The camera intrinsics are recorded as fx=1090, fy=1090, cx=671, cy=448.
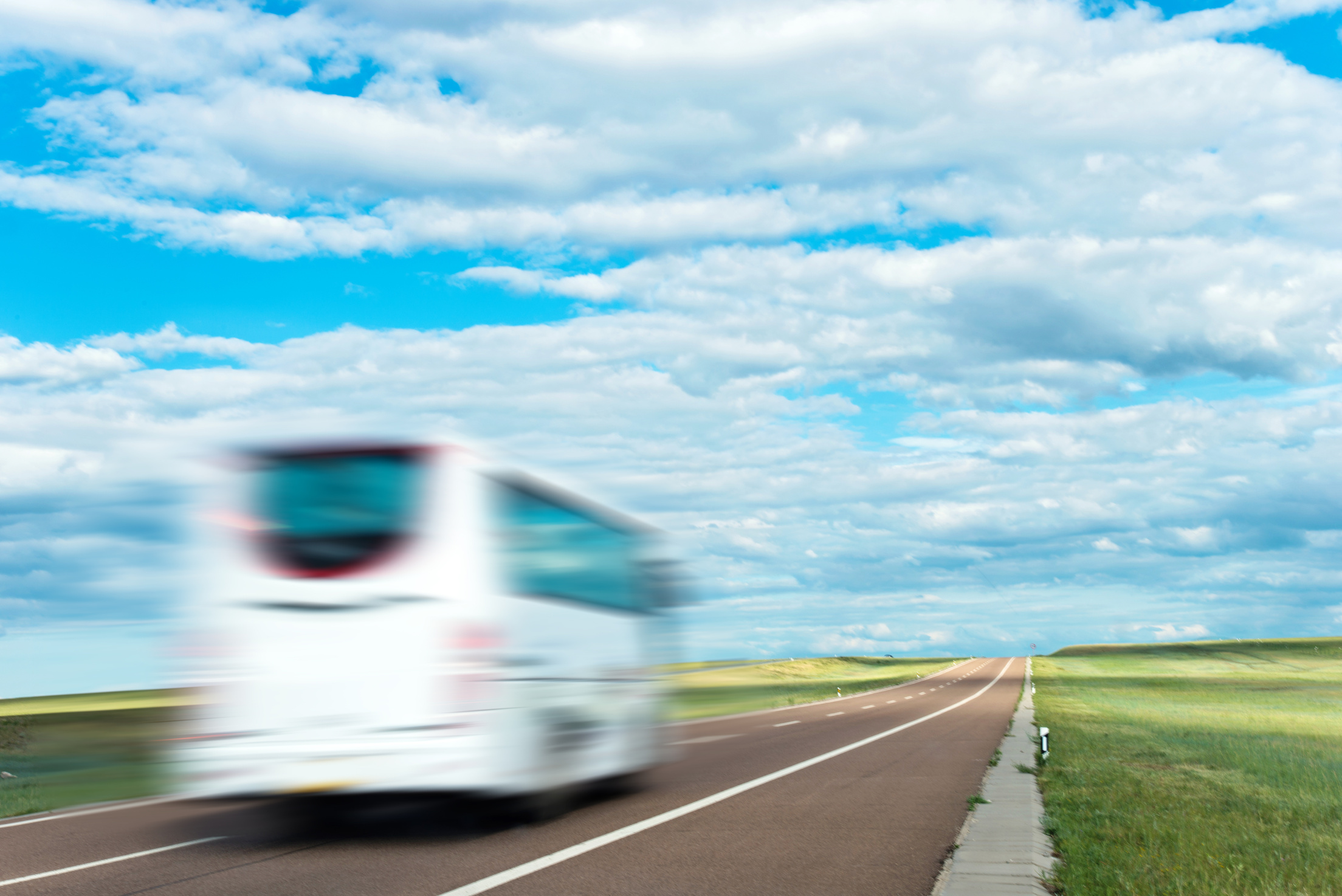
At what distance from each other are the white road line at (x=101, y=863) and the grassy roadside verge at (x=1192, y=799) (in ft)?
23.5

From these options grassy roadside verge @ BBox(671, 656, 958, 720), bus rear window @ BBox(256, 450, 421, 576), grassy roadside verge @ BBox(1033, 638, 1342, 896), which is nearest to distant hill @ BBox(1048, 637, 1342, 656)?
grassy roadside verge @ BBox(671, 656, 958, 720)

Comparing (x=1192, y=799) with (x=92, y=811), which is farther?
(x=92, y=811)

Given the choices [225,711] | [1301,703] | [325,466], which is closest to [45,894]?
[225,711]

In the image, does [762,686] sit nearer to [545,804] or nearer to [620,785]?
[620,785]

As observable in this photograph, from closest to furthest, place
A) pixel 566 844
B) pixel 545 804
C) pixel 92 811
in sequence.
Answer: pixel 566 844
pixel 545 804
pixel 92 811

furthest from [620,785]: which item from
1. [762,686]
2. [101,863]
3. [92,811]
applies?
[762,686]

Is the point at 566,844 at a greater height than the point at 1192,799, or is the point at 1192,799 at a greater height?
the point at 566,844

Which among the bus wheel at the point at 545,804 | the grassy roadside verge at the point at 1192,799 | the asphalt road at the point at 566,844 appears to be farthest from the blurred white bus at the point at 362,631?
the grassy roadside verge at the point at 1192,799

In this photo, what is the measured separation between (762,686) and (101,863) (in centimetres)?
6396

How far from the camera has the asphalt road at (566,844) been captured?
7.60 meters

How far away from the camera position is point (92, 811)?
12.6 m

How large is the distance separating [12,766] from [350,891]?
20978mm

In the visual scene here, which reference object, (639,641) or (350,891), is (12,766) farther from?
(350,891)

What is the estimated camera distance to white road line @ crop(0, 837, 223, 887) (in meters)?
7.93
